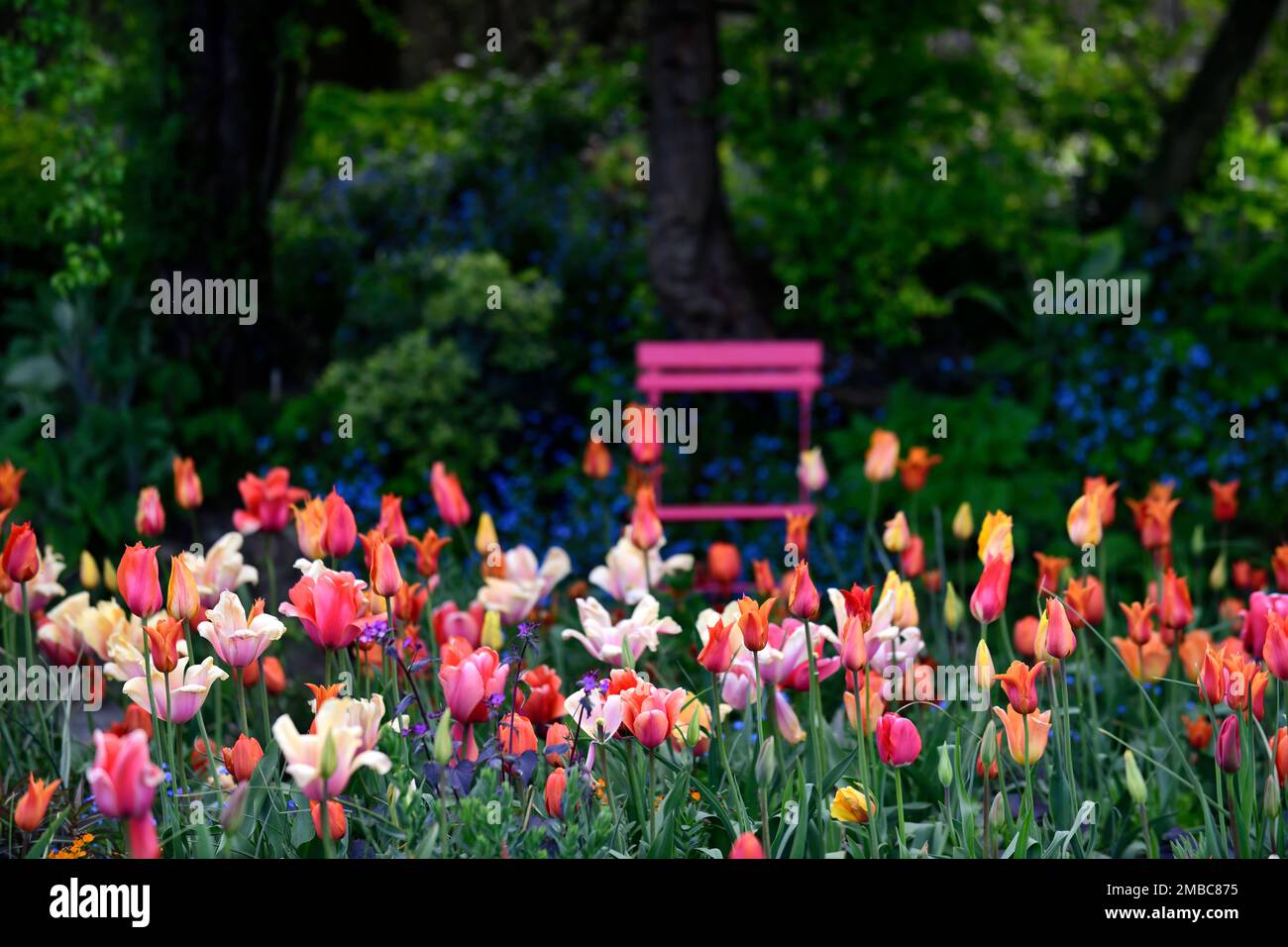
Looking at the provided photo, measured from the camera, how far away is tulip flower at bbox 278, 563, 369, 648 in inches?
83.1

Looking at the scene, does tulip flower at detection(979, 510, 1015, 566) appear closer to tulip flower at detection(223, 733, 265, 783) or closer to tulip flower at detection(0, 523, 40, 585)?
tulip flower at detection(223, 733, 265, 783)

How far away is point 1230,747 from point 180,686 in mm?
1632

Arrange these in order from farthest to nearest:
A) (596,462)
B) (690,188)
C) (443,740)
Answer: (690,188) → (596,462) → (443,740)

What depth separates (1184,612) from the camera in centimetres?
265

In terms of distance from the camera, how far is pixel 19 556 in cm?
247

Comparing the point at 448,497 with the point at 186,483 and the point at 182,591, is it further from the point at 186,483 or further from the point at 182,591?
the point at 182,591

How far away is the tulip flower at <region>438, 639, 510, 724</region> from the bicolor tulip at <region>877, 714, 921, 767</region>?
587 mm

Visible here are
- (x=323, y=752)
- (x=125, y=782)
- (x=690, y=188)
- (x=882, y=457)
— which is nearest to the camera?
(x=125, y=782)

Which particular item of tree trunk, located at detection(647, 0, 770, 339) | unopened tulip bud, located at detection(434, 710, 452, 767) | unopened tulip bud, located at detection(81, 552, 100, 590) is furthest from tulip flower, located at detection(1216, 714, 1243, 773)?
tree trunk, located at detection(647, 0, 770, 339)

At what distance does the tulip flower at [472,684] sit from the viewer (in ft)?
6.89

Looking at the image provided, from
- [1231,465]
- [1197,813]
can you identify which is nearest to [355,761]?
[1197,813]

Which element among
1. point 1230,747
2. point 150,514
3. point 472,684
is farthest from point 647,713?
point 150,514
